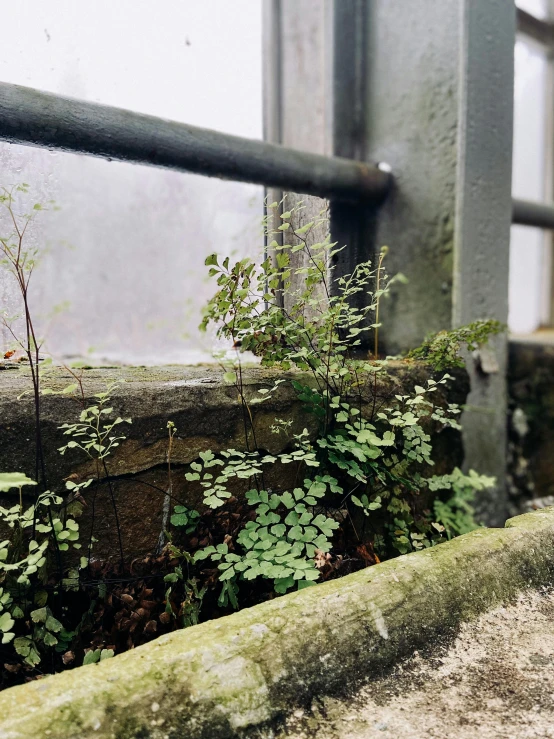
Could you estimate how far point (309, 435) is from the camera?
5.36ft

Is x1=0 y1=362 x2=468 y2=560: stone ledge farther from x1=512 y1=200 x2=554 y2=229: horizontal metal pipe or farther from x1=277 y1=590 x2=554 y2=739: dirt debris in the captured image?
x1=512 y1=200 x2=554 y2=229: horizontal metal pipe

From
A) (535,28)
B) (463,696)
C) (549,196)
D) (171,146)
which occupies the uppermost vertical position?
(535,28)

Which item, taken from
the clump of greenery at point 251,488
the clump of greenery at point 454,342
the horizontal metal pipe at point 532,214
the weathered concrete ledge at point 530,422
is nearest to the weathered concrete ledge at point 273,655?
the clump of greenery at point 251,488

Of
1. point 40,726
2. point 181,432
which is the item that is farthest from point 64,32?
Answer: point 40,726

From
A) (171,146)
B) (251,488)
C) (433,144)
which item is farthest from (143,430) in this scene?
(433,144)

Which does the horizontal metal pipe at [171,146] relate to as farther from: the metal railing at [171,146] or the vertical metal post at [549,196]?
the vertical metal post at [549,196]

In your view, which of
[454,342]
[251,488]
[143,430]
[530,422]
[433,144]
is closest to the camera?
[143,430]

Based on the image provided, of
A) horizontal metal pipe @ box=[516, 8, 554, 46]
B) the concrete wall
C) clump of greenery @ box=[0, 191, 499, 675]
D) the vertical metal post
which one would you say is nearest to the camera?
clump of greenery @ box=[0, 191, 499, 675]

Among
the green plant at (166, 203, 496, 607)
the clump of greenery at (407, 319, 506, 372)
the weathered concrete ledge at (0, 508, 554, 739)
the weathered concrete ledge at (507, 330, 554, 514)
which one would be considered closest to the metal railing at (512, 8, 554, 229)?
the weathered concrete ledge at (507, 330, 554, 514)

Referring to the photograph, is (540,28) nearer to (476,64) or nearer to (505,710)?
(476,64)

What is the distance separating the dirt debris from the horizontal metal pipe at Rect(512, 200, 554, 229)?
254 centimetres

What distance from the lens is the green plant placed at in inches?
54.2

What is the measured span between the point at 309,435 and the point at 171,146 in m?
Result: 1.23

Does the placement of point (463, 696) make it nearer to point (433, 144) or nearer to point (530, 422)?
point (530, 422)
